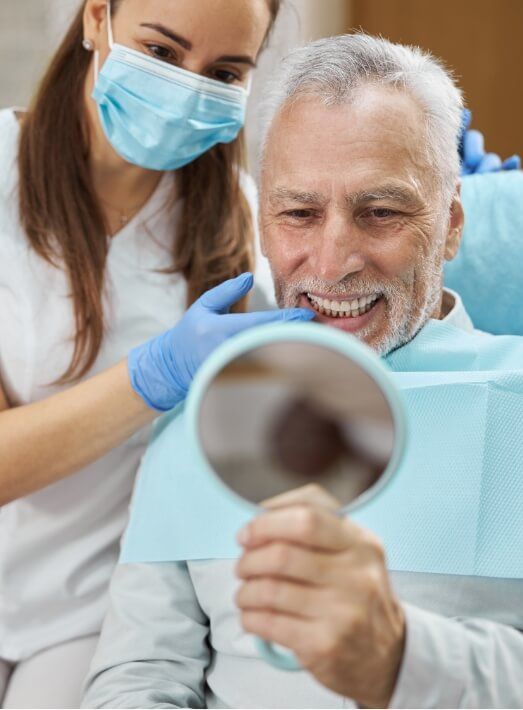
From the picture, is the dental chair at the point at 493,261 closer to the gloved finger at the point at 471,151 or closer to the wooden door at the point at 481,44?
the gloved finger at the point at 471,151

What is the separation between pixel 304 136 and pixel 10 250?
0.64m

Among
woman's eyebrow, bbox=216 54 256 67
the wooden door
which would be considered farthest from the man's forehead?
the wooden door

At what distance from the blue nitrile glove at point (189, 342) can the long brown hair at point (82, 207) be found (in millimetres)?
249

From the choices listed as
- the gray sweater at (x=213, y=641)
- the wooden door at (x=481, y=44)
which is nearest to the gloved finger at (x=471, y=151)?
the gray sweater at (x=213, y=641)

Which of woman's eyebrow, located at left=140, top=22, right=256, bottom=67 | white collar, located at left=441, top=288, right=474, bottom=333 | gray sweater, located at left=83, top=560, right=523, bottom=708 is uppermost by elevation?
woman's eyebrow, located at left=140, top=22, right=256, bottom=67

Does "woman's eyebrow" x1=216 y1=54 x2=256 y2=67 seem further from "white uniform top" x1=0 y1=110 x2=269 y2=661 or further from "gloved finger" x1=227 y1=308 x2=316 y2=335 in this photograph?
"gloved finger" x1=227 y1=308 x2=316 y2=335

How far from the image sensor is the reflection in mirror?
2.40 feet

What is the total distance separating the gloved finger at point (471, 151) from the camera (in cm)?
199

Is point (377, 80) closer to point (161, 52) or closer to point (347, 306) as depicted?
point (347, 306)

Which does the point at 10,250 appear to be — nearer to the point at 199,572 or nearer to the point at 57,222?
the point at 57,222

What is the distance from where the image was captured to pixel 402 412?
2.32 feet

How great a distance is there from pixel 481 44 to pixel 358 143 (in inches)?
117

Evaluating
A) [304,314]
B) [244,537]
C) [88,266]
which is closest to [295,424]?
[244,537]

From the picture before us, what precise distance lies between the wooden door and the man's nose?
9.37ft
